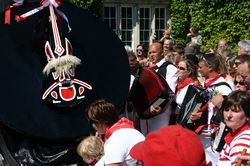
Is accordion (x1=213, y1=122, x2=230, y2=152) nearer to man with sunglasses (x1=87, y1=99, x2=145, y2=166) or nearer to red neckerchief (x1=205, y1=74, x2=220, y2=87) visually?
man with sunglasses (x1=87, y1=99, x2=145, y2=166)

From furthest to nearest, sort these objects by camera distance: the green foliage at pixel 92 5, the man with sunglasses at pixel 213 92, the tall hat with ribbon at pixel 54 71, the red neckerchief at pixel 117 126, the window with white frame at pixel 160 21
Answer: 1. the window with white frame at pixel 160 21
2. the green foliage at pixel 92 5
3. the man with sunglasses at pixel 213 92
4. the tall hat with ribbon at pixel 54 71
5. the red neckerchief at pixel 117 126

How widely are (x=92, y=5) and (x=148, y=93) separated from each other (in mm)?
10828

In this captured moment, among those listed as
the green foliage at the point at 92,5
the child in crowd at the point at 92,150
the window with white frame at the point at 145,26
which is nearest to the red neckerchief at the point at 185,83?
the child in crowd at the point at 92,150

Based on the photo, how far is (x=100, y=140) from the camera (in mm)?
4062

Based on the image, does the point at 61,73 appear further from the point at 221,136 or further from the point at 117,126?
the point at 221,136

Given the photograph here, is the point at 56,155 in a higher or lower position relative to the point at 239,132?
lower

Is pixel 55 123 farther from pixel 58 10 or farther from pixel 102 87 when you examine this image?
pixel 58 10

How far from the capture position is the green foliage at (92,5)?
16052 millimetres

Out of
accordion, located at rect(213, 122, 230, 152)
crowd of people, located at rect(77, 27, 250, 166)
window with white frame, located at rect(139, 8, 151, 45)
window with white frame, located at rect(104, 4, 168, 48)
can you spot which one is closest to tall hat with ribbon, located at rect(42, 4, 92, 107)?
crowd of people, located at rect(77, 27, 250, 166)

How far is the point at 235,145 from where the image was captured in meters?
3.56

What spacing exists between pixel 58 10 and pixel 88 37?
0.40m

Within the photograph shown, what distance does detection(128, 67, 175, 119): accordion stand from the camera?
5.72m

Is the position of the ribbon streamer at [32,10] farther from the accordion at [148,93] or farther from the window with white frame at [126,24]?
the window with white frame at [126,24]

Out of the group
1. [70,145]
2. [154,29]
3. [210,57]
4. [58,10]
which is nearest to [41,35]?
[58,10]
